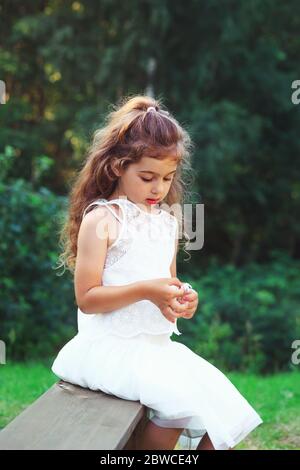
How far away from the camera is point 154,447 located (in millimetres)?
2338

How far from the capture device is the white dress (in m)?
2.25

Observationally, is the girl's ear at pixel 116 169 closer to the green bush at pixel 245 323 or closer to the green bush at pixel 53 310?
the green bush at pixel 53 310

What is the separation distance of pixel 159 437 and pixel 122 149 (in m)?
1.03

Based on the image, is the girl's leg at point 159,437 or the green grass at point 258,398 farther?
the green grass at point 258,398

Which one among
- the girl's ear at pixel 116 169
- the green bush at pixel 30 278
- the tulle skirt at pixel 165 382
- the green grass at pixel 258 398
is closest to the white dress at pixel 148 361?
the tulle skirt at pixel 165 382

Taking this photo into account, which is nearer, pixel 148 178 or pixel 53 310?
pixel 148 178

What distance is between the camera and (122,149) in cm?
261

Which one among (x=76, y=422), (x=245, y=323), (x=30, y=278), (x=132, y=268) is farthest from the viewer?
(x=245, y=323)

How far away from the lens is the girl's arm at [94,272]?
7.85 feet

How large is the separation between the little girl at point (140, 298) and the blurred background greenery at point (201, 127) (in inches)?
150

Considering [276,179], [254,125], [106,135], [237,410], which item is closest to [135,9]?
[254,125]

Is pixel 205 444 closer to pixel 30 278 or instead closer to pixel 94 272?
→ pixel 94 272

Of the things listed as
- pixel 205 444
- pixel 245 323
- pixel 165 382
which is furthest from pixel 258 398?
pixel 245 323
